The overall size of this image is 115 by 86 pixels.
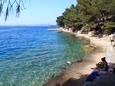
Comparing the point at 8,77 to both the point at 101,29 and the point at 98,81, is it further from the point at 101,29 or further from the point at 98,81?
the point at 101,29

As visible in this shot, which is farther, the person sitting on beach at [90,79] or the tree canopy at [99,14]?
the tree canopy at [99,14]

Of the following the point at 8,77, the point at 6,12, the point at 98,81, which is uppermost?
the point at 6,12

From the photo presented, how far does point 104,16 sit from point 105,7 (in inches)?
345

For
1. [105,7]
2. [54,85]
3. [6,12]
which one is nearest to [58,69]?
[54,85]

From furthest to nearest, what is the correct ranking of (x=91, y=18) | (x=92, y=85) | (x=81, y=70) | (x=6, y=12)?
(x=91, y=18) → (x=81, y=70) → (x=92, y=85) → (x=6, y=12)

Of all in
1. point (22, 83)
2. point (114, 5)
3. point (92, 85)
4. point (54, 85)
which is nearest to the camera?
point (92, 85)

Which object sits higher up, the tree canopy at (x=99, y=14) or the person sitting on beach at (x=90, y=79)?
the tree canopy at (x=99, y=14)

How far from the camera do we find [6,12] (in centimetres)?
516

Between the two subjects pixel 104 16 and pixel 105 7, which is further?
pixel 104 16

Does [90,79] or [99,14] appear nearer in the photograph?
[90,79]

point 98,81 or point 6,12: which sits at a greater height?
point 6,12

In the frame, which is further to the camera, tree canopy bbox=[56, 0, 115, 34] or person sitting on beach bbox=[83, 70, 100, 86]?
tree canopy bbox=[56, 0, 115, 34]

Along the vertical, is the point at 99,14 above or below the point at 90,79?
above

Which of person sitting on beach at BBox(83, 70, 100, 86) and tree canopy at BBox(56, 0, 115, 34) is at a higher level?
tree canopy at BBox(56, 0, 115, 34)
